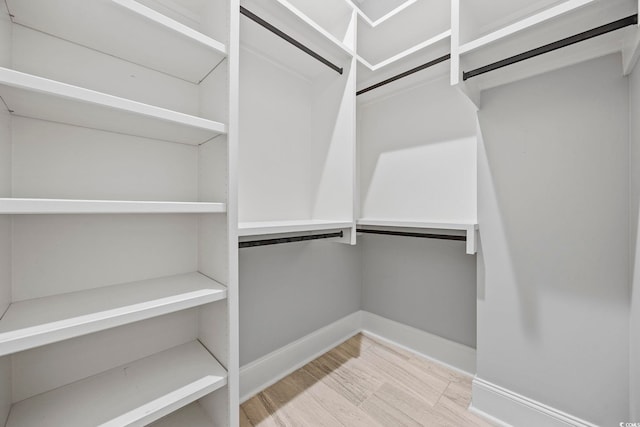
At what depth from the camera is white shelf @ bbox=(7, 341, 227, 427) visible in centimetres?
81

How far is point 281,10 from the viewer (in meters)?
1.18

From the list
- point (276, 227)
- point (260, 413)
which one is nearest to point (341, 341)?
point (260, 413)

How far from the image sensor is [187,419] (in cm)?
111

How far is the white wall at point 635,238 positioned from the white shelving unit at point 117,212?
151 centimetres

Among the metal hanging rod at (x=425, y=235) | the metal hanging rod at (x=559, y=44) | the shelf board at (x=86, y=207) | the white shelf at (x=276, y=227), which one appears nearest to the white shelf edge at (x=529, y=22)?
the metal hanging rod at (x=559, y=44)

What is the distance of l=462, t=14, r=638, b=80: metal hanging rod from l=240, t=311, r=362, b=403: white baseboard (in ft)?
5.89

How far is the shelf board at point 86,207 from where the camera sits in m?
0.64

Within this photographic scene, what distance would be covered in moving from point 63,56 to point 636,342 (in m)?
2.38

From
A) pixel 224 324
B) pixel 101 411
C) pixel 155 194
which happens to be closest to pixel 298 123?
pixel 155 194

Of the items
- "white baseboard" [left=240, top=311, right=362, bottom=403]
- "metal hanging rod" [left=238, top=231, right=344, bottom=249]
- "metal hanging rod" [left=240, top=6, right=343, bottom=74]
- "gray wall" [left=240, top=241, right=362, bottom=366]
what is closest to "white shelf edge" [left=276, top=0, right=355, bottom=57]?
"metal hanging rod" [left=240, top=6, right=343, bottom=74]

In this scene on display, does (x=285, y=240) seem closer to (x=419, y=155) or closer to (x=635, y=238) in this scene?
(x=419, y=155)

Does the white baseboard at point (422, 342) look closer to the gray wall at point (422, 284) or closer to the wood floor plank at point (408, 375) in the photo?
the gray wall at point (422, 284)

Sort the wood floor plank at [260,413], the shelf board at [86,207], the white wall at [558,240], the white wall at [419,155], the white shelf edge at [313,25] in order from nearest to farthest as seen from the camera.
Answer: the shelf board at [86,207]
the white wall at [558,240]
the white shelf edge at [313,25]
the wood floor plank at [260,413]
the white wall at [419,155]

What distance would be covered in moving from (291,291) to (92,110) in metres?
1.34
